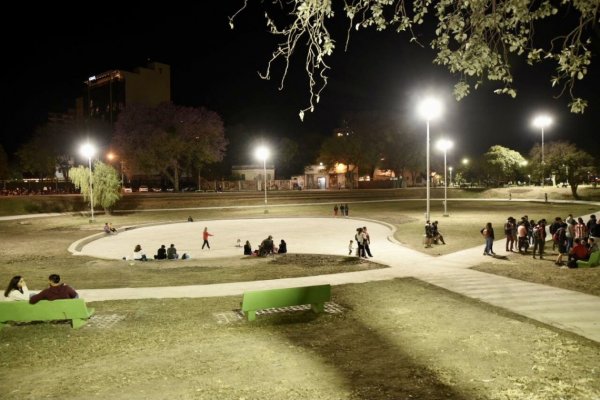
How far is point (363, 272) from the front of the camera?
17000 mm

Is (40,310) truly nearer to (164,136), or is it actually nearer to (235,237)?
(235,237)

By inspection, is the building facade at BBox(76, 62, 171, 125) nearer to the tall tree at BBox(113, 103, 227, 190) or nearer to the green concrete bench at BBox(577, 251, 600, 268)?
the tall tree at BBox(113, 103, 227, 190)

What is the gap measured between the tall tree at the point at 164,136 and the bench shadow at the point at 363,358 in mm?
58030

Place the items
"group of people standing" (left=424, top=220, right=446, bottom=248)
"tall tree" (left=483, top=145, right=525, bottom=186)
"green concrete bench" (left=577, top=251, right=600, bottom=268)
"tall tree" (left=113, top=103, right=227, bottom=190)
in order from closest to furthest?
"green concrete bench" (left=577, top=251, right=600, bottom=268)
"group of people standing" (left=424, top=220, right=446, bottom=248)
"tall tree" (left=113, top=103, right=227, bottom=190)
"tall tree" (left=483, top=145, right=525, bottom=186)

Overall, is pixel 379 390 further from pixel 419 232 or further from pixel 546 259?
pixel 419 232

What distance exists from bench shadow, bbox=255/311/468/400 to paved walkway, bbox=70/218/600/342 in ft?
12.8

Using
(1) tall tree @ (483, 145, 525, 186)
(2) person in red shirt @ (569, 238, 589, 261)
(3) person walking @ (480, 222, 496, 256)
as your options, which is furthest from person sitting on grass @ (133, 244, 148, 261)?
(1) tall tree @ (483, 145, 525, 186)

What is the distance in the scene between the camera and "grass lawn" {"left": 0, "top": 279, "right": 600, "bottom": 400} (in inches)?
275

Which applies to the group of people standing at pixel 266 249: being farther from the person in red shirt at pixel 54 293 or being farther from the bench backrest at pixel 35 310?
the bench backrest at pixel 35 310

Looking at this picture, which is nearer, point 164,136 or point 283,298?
point 283,298

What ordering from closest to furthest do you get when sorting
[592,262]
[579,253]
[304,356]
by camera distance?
1. [304,356]
2. [592,262]
3. [579,253]

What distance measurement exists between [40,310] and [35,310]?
101 mm

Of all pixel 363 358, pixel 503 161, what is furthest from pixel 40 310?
pixel 503 161

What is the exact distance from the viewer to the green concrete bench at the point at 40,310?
32.7ft
